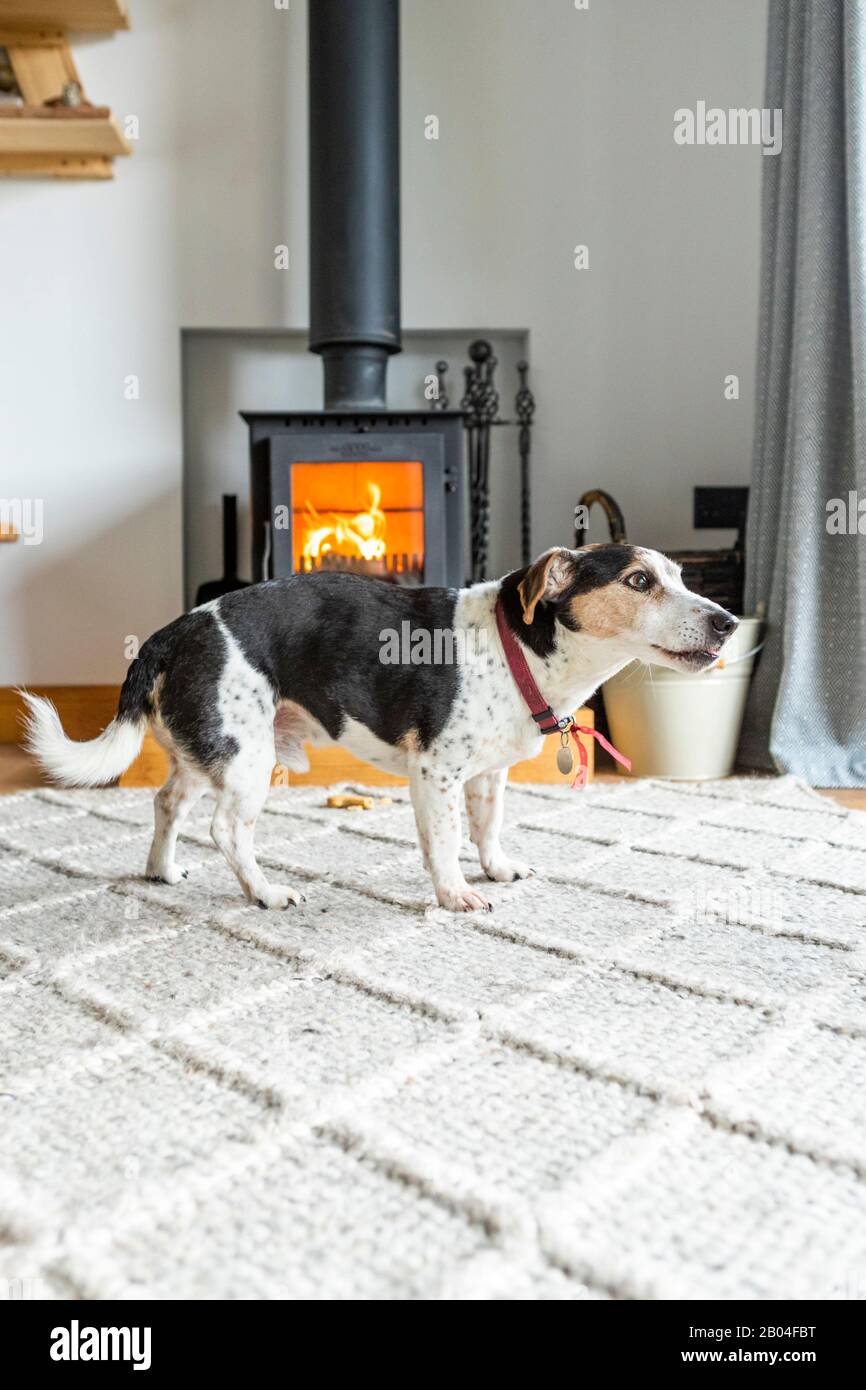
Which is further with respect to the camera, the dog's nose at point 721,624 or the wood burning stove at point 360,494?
the wood burning stove at point 360,494

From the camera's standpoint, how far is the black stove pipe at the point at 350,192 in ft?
10.6

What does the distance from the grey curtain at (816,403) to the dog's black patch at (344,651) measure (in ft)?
4.71

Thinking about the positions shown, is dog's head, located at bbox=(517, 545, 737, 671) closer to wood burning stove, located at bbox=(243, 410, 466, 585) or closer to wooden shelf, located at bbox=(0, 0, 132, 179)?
wood burning stove, located at bbox=(243, 410, 466, 585)

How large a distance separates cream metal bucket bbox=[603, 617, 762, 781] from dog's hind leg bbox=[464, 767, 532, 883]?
108 centimetres

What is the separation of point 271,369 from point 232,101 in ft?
2.63

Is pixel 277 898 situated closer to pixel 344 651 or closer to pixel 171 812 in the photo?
pixel 171 812

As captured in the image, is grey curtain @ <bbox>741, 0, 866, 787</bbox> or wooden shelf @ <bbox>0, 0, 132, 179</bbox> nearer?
grey curtain @ <bbox>741, 0, 866, 787</bbox>

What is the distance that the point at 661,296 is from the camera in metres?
3.74

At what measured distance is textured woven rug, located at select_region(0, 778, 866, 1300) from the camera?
873mm

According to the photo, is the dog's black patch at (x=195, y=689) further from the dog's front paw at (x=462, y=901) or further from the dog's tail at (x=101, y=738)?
the dog's front paw at (x=462, y=901)

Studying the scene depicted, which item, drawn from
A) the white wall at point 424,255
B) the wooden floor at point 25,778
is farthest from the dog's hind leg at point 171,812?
the white wall at point 424,255

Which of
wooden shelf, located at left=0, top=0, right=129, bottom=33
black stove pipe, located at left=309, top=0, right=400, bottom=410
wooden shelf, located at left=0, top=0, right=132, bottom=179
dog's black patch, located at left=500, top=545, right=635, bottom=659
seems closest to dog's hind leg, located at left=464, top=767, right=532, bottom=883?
dog's black patch, located at left=500, top=545, right=635, bottom=659
